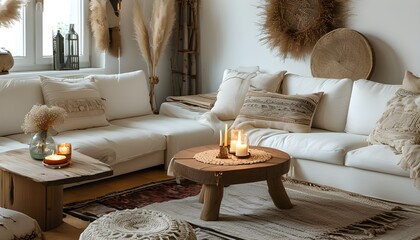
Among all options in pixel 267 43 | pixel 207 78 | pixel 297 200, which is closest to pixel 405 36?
pixel 267 43

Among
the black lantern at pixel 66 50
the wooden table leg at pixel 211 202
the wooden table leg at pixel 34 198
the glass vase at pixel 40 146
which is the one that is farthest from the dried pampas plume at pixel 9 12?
the wooden table leg at pixel 211 202

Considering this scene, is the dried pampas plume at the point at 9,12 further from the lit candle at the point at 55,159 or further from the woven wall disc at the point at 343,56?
the woven wall disc at the point at 343,56

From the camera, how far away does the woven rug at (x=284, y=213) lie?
3689mm

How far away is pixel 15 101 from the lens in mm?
4586

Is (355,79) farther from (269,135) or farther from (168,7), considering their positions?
(168,7)

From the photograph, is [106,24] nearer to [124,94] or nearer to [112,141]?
[124,94]

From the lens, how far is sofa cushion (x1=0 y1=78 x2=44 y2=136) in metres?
4.53

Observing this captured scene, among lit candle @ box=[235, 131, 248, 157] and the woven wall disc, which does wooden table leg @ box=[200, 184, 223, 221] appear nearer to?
lit candle @ box=[235, 131, 248, 157]

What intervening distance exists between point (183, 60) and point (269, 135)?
5.85 feet

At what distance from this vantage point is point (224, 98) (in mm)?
5363

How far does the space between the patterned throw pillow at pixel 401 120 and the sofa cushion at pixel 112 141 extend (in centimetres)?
159

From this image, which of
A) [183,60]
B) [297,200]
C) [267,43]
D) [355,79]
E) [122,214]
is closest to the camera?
[122,214]

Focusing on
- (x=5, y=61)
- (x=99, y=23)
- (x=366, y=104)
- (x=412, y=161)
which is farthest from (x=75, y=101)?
(x=412, y=161)

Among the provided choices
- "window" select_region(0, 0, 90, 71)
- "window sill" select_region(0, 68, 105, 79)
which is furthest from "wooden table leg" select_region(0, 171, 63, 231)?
"window" select_region(0, 0, 90, 71)
